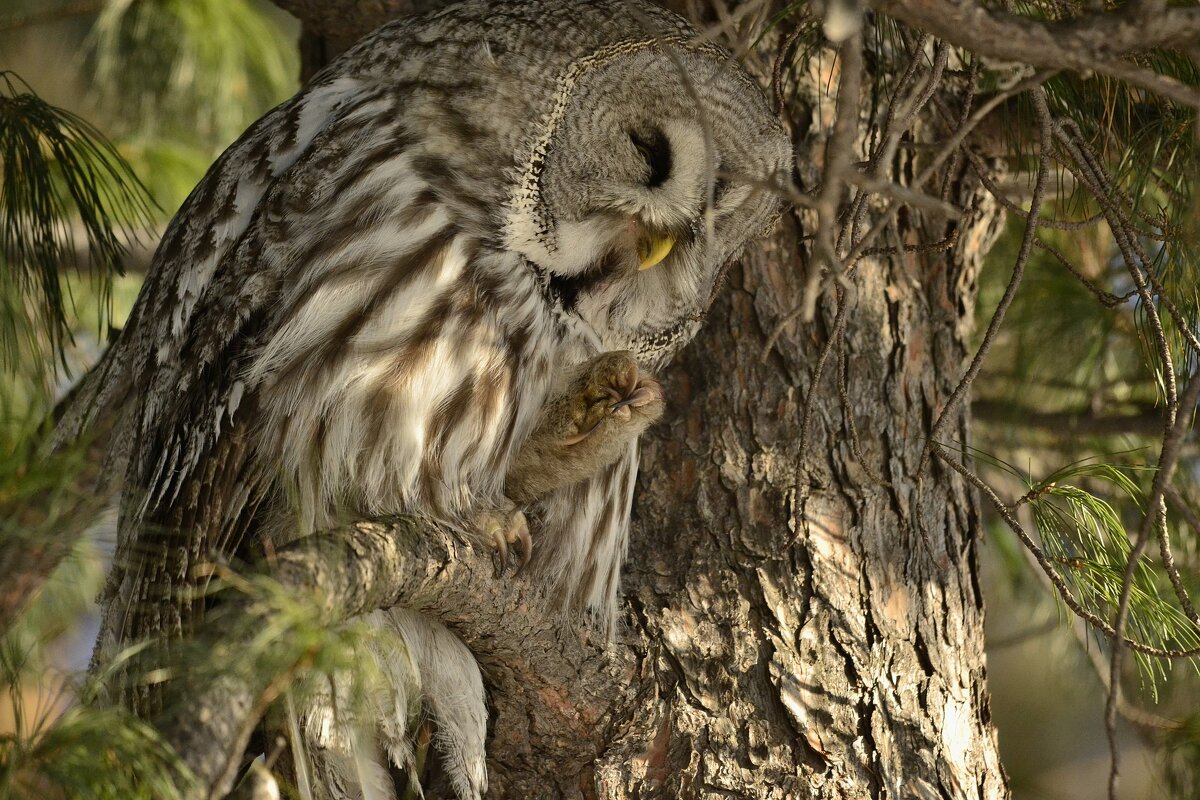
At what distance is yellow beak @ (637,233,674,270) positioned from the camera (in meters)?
2.69

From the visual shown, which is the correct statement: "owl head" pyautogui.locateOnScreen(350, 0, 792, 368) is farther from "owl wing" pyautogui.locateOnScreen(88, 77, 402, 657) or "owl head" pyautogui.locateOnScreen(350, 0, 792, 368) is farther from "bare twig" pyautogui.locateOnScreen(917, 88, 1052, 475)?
"bare twig" pyautogui.locateOnScreen(917, 88, 1052, 475)

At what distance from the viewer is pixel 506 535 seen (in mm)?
2555

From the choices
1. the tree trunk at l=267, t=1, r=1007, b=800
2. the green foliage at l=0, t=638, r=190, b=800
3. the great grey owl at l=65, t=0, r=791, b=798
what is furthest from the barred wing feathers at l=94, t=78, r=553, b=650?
the green foliage at l=0, t=638, r=190, b=800

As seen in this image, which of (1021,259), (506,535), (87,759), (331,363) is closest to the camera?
(87,759)

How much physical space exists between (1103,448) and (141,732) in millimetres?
3336

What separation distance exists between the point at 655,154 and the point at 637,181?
9 centimetres

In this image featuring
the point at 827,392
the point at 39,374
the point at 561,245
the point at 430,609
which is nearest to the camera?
the point at 39,374

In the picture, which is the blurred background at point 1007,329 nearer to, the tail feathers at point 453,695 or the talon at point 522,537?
the tail feathers at point 453,695

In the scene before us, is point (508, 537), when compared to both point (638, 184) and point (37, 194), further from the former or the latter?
point (37, 194)

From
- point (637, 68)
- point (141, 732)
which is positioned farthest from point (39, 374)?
point (637, 68)

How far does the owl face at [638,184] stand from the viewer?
2654 millimetres

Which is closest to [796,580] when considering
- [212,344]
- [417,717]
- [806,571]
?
[806,571]

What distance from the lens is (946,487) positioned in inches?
117

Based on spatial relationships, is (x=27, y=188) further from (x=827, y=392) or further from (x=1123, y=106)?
(x=1123, y=106)
